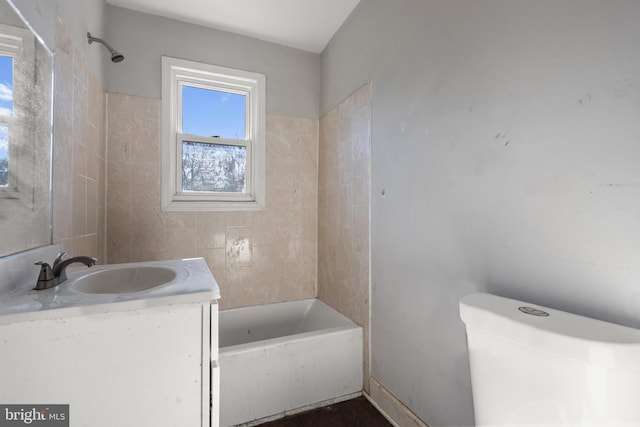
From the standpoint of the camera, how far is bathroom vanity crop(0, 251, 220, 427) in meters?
0.65

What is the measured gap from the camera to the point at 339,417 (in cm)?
152

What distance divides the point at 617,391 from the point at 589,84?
0.73m

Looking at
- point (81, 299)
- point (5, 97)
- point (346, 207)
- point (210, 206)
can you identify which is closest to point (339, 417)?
point (346, 207)

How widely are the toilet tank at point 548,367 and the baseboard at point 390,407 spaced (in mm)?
670

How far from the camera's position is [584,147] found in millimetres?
741

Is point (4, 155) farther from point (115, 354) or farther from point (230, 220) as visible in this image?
point (230, 220)

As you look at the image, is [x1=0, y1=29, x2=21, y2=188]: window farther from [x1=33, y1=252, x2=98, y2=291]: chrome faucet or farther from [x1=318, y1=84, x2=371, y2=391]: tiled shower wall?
[x1=318, y1=84, x2=371, y2=391]: tiled shower wall

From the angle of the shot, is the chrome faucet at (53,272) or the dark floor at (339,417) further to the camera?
the dark floor at (339,417)

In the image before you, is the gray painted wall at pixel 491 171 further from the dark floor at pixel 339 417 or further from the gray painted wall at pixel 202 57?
the gray painted wall at pixel 202 57

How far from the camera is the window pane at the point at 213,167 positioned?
209 centimetres

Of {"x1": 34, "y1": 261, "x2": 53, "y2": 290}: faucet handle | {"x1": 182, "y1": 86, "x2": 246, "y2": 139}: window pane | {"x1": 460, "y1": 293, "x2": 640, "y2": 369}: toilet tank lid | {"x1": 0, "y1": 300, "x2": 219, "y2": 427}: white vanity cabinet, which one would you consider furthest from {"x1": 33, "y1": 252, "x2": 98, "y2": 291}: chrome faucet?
{"x1": 182, "y1": 86, "x2": 246, "y2": 139}: window pane

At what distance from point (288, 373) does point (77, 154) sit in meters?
1.55

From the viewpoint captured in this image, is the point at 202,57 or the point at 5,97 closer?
the point at 5,97

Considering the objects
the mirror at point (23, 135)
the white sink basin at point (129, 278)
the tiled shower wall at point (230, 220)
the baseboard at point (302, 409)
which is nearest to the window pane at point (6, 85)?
the mirror at point (23, 135)
